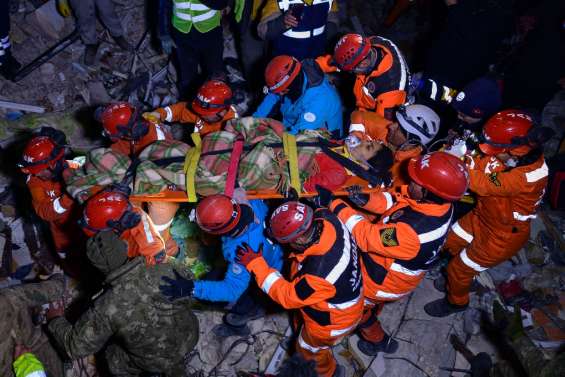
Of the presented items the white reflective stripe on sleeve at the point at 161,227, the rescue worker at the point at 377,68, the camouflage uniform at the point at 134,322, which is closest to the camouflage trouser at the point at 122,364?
the camouflage uniform at the point at 134,322

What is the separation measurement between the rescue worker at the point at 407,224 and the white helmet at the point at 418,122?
0.76m

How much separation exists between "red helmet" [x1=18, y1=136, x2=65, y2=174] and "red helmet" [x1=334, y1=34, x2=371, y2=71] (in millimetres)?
3155

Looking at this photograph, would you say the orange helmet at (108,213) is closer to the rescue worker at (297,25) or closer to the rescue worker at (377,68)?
the rescue worker at (377,68)

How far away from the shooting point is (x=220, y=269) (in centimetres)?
527

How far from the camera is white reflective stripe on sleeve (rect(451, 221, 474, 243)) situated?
191 inches

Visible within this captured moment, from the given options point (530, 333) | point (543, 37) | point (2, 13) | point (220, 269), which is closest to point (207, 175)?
point (220, 269)

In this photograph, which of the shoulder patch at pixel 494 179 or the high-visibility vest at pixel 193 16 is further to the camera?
the high-visibility vest at pixel 193 16

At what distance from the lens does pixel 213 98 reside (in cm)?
449

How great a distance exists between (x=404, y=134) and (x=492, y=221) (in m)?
1.35

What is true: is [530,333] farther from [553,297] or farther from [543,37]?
[543,37]

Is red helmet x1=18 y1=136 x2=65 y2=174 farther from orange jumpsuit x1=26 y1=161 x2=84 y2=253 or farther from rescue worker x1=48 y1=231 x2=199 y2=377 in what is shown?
rescue worker x1=48 y1=231 x2=199 y2=377

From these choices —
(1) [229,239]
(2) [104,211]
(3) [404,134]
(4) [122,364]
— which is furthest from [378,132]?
(4) [122,364]

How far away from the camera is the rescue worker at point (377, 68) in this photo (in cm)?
461

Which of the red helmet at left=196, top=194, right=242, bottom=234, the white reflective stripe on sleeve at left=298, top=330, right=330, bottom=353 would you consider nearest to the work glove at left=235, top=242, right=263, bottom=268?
the red helmet at left=196, top=194, right=242, bottom=234
